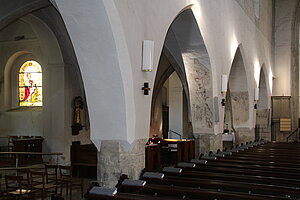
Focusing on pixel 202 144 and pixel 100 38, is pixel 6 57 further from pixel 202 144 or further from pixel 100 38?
pixel 100 38

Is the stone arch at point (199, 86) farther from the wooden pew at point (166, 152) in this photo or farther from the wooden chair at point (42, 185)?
the wooden chair at point (42, 185)

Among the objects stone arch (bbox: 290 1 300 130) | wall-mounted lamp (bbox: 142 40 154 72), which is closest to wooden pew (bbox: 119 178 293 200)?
wall-mounted lamp (bbox: 142 40 154 72)

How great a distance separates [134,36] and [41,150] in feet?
23.0

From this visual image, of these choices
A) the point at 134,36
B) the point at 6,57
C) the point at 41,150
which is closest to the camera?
the point at 134,36

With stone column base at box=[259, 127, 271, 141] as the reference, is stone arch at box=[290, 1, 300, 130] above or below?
above

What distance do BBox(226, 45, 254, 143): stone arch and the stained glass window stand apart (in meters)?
6.76

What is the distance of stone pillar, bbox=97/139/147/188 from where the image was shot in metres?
4.86

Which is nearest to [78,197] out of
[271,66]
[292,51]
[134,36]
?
[134,36]

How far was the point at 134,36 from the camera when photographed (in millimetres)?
4969

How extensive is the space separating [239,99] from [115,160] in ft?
29.7

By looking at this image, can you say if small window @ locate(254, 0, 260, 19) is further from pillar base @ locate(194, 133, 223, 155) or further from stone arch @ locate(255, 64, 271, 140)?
pillar base @ locate(194, 133, 223, 155)

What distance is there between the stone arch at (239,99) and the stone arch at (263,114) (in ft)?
10.9

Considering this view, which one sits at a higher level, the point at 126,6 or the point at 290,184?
the point at 126,6

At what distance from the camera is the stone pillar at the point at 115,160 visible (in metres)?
4.86
